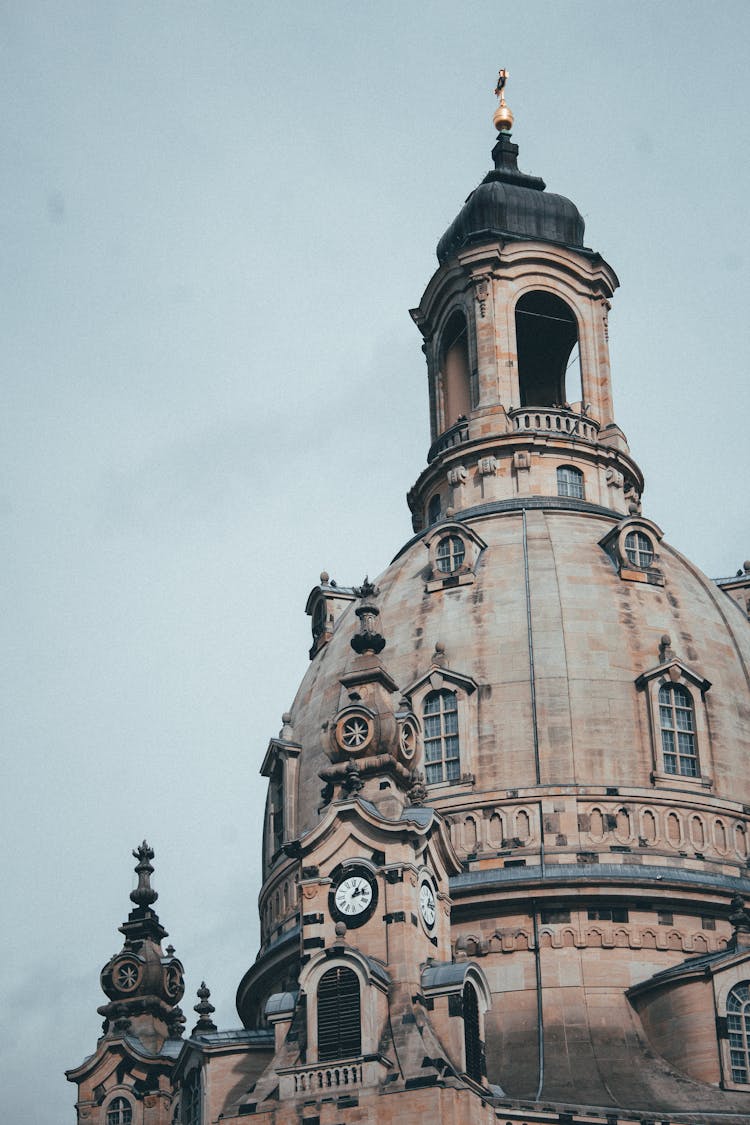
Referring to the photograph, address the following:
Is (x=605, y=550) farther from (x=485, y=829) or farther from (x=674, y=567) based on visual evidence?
(x=485, y=829)

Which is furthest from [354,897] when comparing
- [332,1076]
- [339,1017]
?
[332,1076]

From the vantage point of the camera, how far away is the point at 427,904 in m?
63.4

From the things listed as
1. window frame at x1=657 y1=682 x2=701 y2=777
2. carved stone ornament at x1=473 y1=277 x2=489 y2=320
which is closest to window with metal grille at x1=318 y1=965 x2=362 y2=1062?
window frame at x1=657 y1=682 x2=701 y2=777

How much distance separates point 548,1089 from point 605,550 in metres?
20.1

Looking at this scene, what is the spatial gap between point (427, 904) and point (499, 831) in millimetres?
6828

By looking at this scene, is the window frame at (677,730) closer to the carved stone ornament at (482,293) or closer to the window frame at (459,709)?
the window frame at (459,709)

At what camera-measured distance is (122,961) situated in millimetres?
74375

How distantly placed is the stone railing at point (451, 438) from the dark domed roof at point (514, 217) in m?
7.24

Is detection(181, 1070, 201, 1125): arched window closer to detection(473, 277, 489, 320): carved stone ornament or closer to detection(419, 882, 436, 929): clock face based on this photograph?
detection(419, 882, 436, 929): clock face

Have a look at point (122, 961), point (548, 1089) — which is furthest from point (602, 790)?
point (122, 961)

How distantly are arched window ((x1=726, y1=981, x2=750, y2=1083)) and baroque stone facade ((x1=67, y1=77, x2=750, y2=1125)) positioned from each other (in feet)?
0.26

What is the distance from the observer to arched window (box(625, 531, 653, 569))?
76.4 metres

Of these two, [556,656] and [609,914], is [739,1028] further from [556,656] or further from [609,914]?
[556,656]

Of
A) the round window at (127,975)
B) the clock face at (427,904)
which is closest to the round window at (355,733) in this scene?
the clock face at (427,904)
